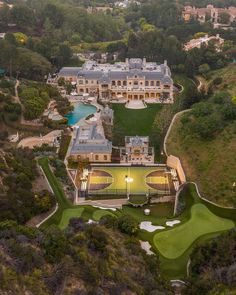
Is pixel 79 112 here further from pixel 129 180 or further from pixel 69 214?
pixel 69 214

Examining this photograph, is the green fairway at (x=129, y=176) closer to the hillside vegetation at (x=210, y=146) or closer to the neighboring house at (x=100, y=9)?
the hillside vegetation at (x=210, y=146)

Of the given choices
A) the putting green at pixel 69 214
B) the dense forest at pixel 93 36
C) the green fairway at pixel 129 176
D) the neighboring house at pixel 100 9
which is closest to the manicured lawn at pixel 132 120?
the green fairway at pixel 129 176

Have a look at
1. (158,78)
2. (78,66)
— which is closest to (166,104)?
(158,78)

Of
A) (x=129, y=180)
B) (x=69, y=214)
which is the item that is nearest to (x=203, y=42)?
(x=129, y=180)

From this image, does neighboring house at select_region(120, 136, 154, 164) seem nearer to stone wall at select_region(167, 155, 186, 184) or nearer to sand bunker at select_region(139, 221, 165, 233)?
stone wall at select_region(167, 155, 186, 184)

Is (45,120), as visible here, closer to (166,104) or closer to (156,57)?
(166,104)

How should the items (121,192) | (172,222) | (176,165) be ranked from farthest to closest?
(176,165) < (121,192) < (172,222)
